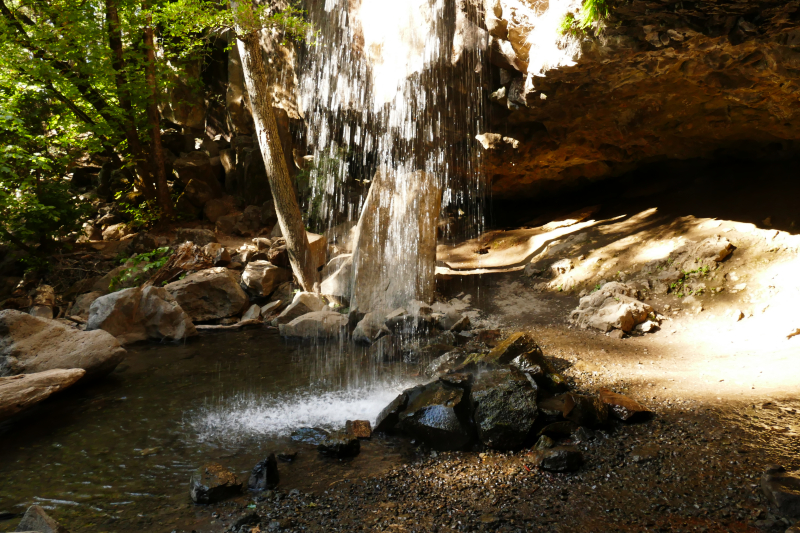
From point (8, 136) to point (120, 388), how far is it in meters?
7.46

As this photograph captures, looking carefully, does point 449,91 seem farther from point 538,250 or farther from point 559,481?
point 559,481

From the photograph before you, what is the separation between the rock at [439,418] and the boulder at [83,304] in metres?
7.88

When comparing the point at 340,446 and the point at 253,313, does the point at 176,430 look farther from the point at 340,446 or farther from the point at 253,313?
the point at 253,313

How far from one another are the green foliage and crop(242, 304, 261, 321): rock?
8.76 ft

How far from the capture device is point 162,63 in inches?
515

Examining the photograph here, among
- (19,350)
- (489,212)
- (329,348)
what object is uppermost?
(489,212)

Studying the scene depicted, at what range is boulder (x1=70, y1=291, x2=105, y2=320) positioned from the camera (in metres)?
9.09

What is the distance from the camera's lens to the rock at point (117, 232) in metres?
13.3

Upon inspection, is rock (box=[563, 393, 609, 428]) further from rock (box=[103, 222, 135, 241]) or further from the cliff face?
rock (box=[103, 222, 135, 241])

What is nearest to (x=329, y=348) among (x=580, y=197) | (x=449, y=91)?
(x=449, y=91)

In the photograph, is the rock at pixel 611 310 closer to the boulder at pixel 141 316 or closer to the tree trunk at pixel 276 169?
the tree trunk at pixel 276 169

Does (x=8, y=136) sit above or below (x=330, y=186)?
above

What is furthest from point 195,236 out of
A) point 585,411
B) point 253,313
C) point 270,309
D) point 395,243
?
point 585,411

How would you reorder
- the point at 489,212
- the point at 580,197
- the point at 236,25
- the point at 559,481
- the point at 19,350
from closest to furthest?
the point at 559,481 < the point at 19,350 < the point at 236,25 < the point at 580,197 < the point at 489,212
